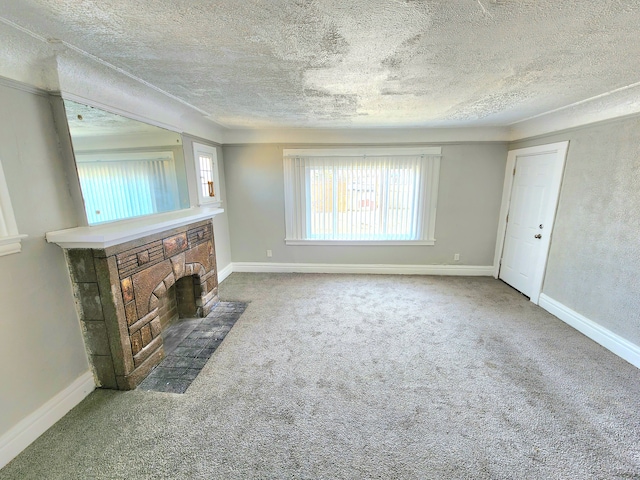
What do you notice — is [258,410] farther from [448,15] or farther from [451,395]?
[448,15]

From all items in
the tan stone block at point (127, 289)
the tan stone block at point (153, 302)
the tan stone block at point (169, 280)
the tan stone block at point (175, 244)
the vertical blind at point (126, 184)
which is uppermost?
the vertical blind at point (126, 184)

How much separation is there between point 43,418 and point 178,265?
Result: 130 cm

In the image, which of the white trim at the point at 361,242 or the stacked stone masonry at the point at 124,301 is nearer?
the stacked stone masonry at the point at 124,301

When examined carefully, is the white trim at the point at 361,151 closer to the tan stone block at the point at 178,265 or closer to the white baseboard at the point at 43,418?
the tan stone block at the point at 178,265

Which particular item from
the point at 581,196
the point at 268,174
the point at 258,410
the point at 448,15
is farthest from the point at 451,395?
the point at 268,174

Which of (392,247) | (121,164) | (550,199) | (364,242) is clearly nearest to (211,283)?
(121,164)

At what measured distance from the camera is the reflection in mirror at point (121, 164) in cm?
179

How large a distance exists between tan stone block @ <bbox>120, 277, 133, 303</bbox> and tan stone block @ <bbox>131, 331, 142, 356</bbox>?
11.5 inches

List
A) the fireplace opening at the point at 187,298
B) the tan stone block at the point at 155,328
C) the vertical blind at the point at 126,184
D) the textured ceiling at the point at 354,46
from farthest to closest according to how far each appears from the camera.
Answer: the fireplace opening at the point at 187,298 < the tan stone block at the point at 155,328 < the vertical blind at the point at 126,184 < the textured ceiling at the point at 354,46

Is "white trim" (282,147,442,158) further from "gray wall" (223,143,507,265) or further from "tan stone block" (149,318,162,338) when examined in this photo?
"tan stone block" (149,318,162,338)

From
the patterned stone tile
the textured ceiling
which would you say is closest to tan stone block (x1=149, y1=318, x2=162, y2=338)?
the patterned stone tile

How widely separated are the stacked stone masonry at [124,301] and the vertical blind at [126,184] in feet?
1.04

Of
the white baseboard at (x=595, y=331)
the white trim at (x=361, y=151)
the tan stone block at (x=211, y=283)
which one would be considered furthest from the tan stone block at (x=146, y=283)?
the white baseboard at (x=595, y=331)

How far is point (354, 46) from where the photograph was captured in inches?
55.0
